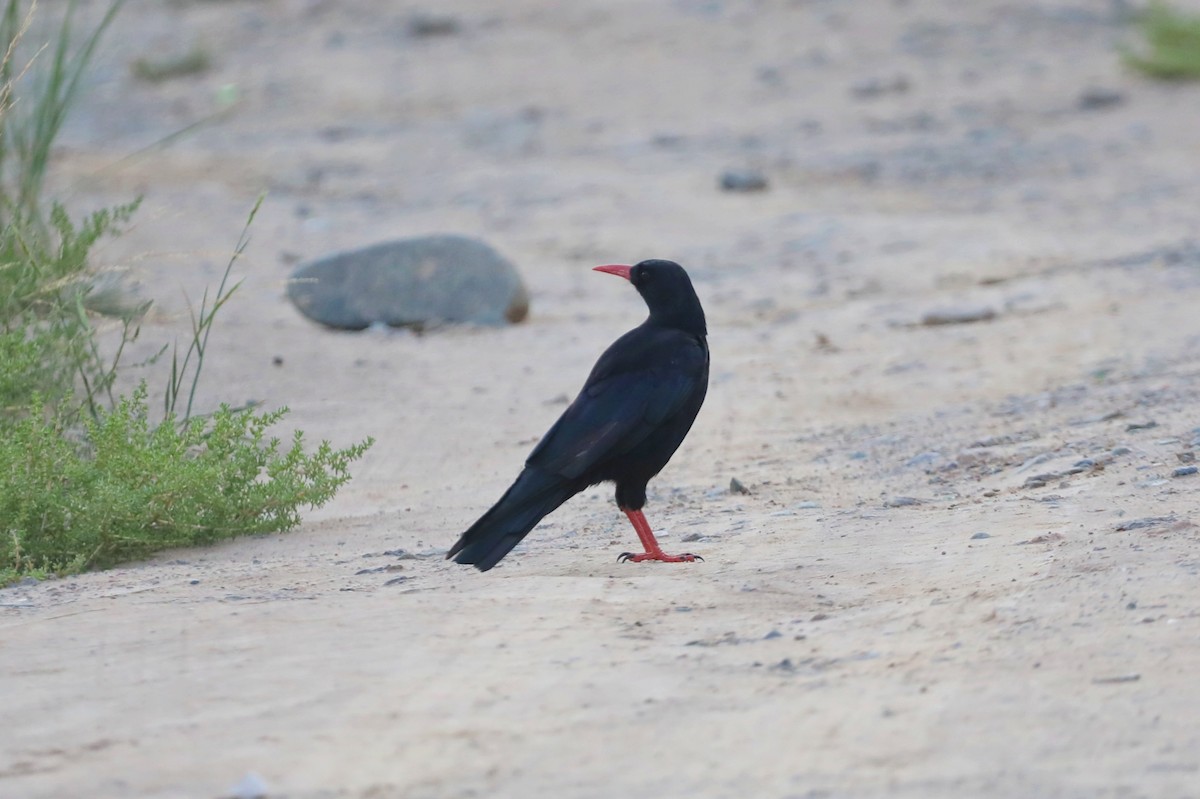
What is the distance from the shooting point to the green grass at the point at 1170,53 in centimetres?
1485

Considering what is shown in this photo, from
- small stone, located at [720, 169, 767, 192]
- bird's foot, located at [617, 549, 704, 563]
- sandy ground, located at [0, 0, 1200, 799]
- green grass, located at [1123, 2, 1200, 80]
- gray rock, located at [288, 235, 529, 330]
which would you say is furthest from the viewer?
green grass, located at [1123, 2, 1200, 80]

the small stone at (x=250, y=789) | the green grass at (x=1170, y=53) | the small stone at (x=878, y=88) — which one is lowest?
the small stone at (x=250, y=789)

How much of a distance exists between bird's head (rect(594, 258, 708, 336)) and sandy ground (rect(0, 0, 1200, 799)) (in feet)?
2.02

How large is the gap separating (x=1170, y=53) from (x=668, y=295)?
11.1m

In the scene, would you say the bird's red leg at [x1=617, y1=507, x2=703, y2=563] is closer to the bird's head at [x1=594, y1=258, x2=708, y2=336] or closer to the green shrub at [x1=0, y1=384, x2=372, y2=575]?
the bird's head at [x1=594, y1=258, x2=708, y2=336]

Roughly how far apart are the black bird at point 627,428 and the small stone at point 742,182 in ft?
24.3

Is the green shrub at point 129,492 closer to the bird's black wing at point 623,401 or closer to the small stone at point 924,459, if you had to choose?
the bird's black wing at point 623,401

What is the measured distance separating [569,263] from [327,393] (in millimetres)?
3694

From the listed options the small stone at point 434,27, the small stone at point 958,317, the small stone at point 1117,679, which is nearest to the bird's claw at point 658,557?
the small stone at point 1117,679

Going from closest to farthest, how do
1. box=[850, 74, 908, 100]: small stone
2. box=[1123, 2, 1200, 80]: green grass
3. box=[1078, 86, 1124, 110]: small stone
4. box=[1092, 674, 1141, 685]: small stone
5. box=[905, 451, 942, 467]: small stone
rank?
1. box=[1092, 674, 1141, 685]: small stone
2. box=[905, 451, 942, 467]: small stone
3. box=[1078, 86, 1124, 110]: small stone
4. box=[1123, 2, 1200, 80]: green grass
5. box=[850, 74, 908, 100]: small stone

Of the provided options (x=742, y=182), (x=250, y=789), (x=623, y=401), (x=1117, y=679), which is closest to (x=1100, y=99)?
(x=742, y=182)

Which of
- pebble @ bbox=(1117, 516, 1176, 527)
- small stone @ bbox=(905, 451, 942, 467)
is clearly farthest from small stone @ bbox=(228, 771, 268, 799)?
small stone @ bbox=(905, 451, 942, 467)

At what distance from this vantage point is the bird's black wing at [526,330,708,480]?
15.0 ft

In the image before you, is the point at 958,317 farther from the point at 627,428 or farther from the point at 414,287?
the point at 627,428
